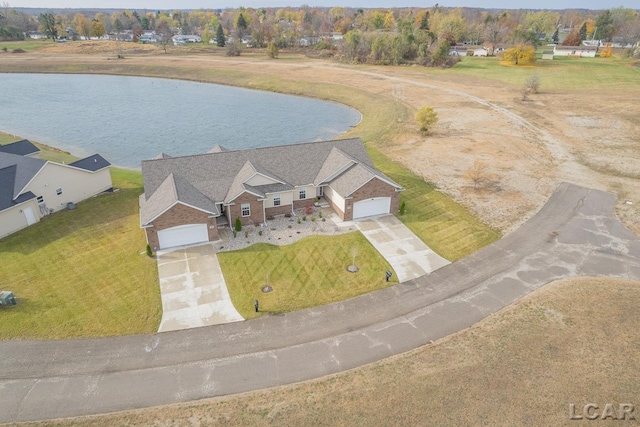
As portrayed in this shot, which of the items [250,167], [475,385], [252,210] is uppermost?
[250,167]

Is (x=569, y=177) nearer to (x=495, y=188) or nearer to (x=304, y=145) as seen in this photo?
(x=495, y=188)

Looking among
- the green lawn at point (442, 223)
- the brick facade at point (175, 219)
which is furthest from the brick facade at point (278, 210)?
the green lawn at point (442, 223)

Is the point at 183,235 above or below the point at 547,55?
below

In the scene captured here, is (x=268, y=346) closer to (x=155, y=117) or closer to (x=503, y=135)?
Result: (x=503, y=135)

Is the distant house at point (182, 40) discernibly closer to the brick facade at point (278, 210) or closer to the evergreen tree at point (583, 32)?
the brick facade at point (278, 210)

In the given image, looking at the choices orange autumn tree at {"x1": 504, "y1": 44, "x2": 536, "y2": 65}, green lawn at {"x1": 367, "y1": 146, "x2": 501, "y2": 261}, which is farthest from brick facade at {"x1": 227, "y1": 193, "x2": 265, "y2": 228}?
orange autumn tree at {"x1": 504, "y1": 44, "x2": 536, "y2": 65}

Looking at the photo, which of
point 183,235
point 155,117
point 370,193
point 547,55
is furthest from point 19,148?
point 547,55
